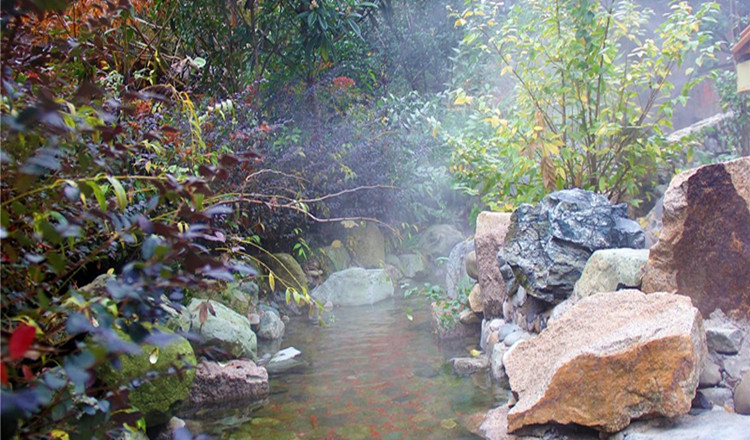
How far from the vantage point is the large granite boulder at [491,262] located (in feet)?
17.4

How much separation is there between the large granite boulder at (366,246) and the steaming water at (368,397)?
3.68 metres

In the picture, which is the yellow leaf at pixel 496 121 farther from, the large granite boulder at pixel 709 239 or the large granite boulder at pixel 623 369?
the large granite boulder at pixel 623 369

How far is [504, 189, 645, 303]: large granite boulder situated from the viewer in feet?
14.4

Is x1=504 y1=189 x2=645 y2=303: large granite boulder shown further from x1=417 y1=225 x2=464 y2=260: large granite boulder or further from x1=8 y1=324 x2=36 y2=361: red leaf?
x1=417 y1=225 x2=464 y2=260: large granite boulder

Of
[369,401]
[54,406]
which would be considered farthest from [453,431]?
[54,406]

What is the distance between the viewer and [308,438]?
351cm

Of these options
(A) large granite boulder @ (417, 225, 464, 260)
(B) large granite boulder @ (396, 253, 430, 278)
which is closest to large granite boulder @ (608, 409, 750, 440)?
(B) large granite boulder @ (396, 253, 430, 278)

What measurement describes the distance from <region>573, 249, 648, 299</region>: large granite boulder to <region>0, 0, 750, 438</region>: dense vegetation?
1.54 meters

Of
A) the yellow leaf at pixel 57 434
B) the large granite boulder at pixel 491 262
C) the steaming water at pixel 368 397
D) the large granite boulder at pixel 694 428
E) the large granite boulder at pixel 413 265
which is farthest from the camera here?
the large granite boulder at pixel 413 265

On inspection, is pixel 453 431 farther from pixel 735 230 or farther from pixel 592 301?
pixel 735 230

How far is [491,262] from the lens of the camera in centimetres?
540

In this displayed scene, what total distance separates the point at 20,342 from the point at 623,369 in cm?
273

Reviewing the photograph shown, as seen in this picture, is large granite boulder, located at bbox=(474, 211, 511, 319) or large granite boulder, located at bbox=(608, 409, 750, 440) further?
large granite boulder, located at bbox=(474, 211, 511, 319)

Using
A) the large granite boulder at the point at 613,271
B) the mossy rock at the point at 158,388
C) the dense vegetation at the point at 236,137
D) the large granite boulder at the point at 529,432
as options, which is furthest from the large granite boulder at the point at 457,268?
the mossy rock at the point at 158,388
